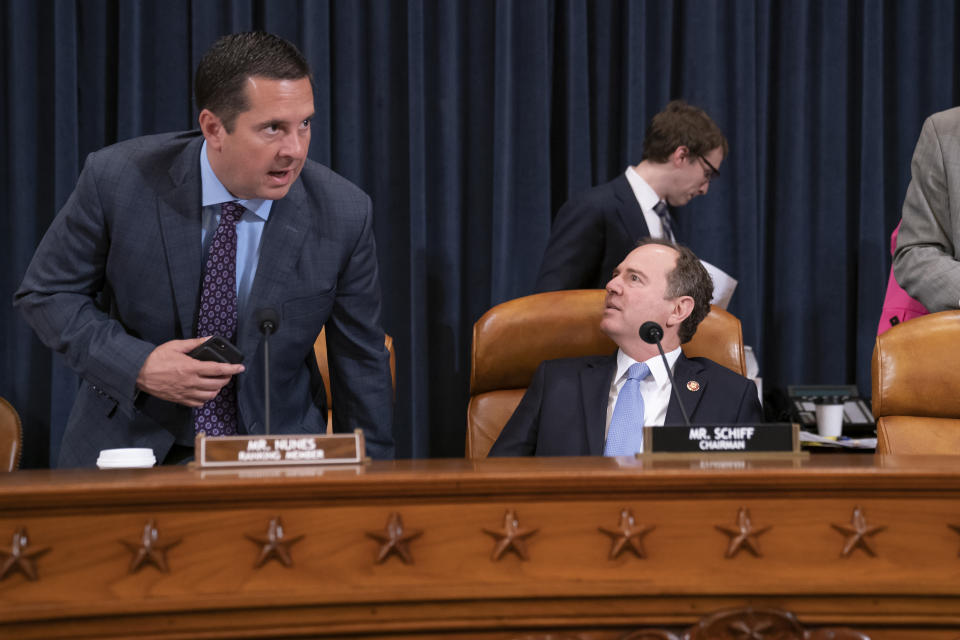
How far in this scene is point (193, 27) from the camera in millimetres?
3443

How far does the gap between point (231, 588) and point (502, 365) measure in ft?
4.40

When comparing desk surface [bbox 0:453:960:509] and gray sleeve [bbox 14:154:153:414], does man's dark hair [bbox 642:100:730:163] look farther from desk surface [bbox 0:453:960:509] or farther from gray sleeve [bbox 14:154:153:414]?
desk surface [bbox 0:453:960:509]

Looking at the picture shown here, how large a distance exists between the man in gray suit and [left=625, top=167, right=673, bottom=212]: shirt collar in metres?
0.95

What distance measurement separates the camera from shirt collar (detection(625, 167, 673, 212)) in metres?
3.23

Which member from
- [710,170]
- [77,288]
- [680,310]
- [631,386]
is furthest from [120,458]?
[710,170]

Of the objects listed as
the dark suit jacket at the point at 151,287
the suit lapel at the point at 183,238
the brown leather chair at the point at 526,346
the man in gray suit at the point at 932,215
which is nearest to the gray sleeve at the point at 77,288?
the dark suit jacket at the point at 151,287

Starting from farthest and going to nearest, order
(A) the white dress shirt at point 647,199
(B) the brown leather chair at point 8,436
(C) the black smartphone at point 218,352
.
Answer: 1. (A) the white dress shirt at point 647,199
2. (B) the brown leather chair at point 8,436
3. (C) the black smartphone at point 218,352

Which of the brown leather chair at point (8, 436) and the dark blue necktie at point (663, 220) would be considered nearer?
the brown leather chair at point (8, 436)

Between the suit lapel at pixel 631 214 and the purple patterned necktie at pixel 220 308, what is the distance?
5.29 ft

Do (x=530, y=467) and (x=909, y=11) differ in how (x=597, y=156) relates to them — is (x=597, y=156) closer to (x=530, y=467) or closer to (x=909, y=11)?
(x=909, y=11)

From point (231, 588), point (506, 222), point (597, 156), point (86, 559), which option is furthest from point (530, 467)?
point (597, 156)

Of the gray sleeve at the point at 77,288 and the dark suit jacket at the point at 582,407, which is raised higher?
the gray sleeve at the point at 77,288

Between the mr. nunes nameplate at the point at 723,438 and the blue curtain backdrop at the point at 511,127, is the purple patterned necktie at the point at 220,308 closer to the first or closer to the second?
the mr. nunes nameplate at the point at 723,438

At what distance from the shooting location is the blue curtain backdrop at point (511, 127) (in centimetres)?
342
